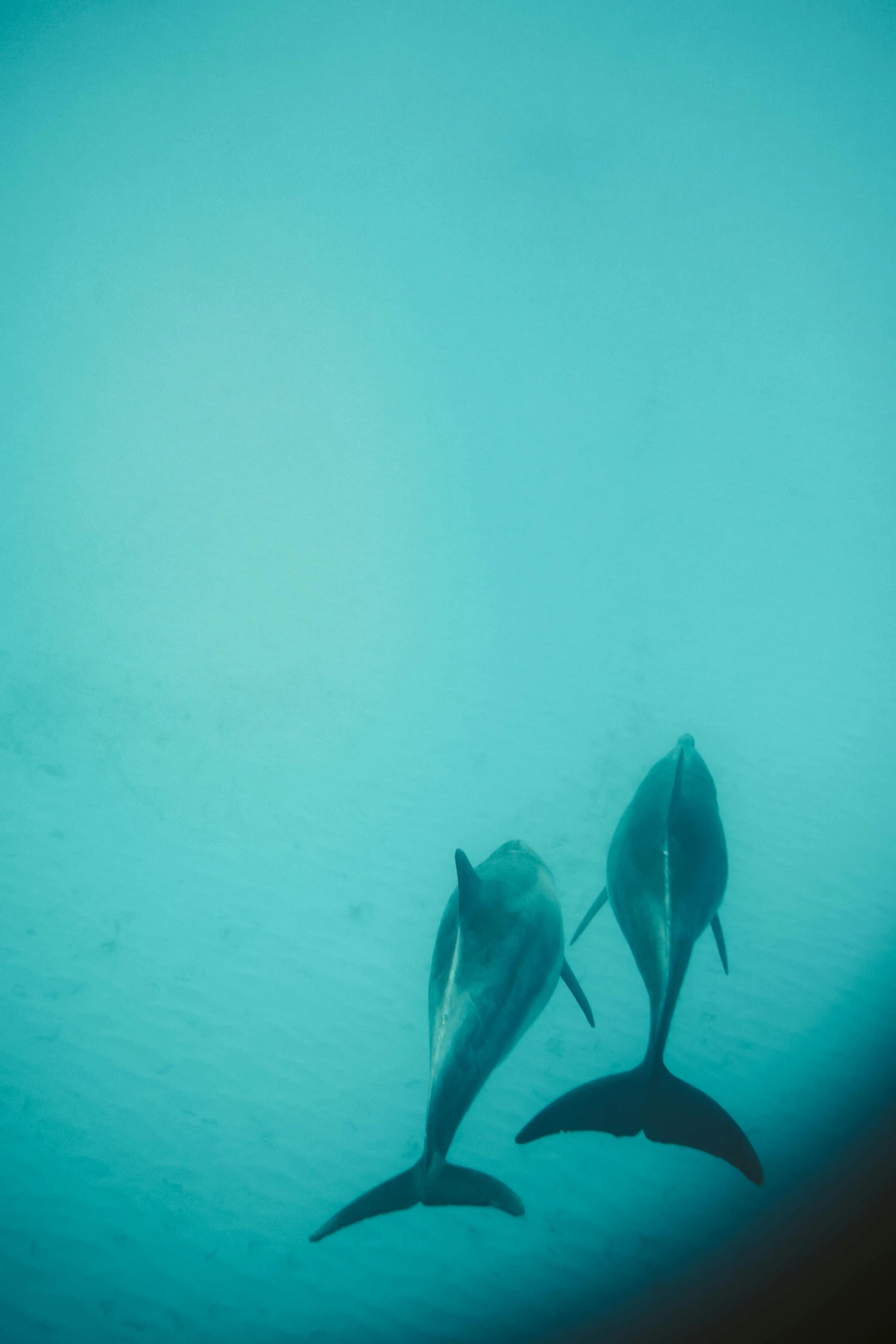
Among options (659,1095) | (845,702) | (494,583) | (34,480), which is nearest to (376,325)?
(494,583)

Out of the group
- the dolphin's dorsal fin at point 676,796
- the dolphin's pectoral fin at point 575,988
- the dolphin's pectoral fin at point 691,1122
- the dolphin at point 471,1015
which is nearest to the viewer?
the dolphin at point 471,1015

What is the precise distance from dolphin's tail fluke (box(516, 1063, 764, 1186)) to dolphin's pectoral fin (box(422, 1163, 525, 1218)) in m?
0.19

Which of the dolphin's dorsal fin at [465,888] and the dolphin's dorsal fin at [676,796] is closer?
the dolphin's dorsal fin at [465,888]

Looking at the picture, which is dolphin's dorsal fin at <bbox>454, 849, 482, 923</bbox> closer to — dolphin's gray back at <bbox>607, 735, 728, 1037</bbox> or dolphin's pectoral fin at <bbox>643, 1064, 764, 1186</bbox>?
dolphin's gray back at <bbox>607, 735, 728, 1037</bbox>

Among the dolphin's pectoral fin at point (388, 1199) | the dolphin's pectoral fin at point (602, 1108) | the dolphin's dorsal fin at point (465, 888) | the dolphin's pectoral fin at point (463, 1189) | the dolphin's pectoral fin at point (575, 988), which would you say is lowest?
the dolphin's pectoral fin at point (388, 1199)

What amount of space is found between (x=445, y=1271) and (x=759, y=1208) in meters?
1.60

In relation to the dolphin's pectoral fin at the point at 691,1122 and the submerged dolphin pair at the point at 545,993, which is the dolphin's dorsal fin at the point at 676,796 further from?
the dolphin's pectoral fin at the point at 691,1122

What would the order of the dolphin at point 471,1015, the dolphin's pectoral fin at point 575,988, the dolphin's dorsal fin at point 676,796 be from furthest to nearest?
1. the dolphin's pectoral fin at point 575,988
2. the dolphin's dorsal fin at point 676,796
3. the dolphin at point 471,1015

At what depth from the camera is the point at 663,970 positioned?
196cm

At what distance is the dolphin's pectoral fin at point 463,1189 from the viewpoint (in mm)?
1846

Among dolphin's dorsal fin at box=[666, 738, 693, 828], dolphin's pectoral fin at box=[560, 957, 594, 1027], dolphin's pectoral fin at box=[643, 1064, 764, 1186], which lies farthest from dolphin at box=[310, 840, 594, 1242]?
dolphin's dorsal fin at box=[666, 738, 693, 828]

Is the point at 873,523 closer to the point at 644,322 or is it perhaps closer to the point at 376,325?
the point at 644,322

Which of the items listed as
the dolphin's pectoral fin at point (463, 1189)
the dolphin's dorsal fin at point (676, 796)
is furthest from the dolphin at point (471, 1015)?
the dolphin's dorsal fin at point (676, 796)

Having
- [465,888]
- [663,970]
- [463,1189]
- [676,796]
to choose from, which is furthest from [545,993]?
[676,796]
